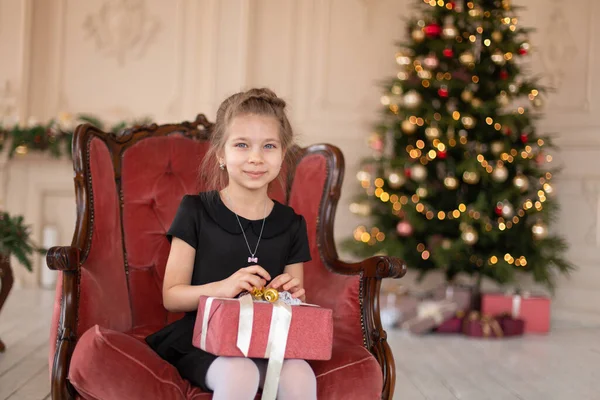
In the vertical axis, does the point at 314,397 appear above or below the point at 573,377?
above

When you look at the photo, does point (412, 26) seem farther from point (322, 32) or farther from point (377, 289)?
point (377, 289)

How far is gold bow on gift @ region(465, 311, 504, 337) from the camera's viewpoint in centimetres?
436

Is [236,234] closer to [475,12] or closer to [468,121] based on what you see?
[468,121]

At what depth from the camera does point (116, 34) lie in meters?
5.47

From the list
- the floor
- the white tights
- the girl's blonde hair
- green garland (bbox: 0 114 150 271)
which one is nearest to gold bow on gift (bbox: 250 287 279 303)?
the white tights

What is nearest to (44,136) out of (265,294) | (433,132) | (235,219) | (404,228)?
(404,228)

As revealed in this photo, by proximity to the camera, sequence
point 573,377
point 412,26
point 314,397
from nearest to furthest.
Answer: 1. point 314,397
2. point 573,377
3. point 412,26

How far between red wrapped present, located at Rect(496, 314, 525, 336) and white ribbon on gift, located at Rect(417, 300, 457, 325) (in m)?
0.29

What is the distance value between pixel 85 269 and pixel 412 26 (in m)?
3.55

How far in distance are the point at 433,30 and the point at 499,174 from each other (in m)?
1.02

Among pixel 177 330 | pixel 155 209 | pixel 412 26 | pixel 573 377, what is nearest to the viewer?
pixel 177 330

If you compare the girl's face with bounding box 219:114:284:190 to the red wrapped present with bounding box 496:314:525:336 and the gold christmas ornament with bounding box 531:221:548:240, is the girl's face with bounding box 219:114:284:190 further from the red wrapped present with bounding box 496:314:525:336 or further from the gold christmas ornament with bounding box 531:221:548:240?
the gold christmas ornament with bounding box 531:221:548:240

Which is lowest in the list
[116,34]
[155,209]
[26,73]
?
[155,209]

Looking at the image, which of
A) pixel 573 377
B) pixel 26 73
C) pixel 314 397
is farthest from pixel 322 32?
pixel 314 397
